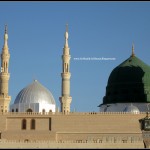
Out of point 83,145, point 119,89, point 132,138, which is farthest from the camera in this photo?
point 119,89

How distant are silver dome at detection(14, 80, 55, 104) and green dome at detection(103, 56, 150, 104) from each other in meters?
7.02

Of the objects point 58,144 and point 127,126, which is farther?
point 127,126

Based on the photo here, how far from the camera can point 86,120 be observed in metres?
47.1

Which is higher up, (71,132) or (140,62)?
(140,62)

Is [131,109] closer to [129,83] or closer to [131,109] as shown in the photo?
[131,109]

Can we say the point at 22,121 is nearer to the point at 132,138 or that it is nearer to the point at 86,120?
the point at 86,120

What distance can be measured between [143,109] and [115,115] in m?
6.27

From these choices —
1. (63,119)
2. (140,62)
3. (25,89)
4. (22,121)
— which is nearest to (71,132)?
(63,119)

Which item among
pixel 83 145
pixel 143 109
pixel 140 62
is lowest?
pixel 83 145

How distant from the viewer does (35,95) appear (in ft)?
167

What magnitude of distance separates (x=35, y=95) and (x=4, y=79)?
10.1 feet

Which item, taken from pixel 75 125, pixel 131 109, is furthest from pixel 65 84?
pixel 131 109

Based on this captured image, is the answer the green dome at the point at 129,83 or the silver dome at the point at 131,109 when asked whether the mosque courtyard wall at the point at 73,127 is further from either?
the green dome at the point at 129,83

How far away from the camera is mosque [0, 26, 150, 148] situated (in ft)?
144
